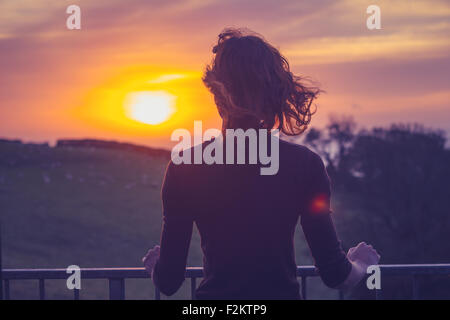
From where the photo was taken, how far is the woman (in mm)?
2109

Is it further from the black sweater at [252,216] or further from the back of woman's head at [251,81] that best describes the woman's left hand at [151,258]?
the back of woman's head at [251,81]

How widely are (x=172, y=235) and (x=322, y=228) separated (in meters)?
0.52

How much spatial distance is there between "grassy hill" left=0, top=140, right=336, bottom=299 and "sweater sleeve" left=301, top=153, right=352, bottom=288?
3466 cm

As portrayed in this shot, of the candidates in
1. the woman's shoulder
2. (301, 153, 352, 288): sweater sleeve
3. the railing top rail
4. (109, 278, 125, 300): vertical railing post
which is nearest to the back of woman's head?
the woman's shoulder

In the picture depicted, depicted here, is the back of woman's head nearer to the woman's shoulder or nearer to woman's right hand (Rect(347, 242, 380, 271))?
the woman's shoulder

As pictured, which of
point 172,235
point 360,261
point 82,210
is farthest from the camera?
point 82,210

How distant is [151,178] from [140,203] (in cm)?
676

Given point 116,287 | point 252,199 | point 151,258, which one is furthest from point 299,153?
point 116,287

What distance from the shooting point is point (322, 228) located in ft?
7.17

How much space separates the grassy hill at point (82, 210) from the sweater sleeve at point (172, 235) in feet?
113

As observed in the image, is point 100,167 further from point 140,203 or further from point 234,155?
point 234,155

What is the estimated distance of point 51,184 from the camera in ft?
190

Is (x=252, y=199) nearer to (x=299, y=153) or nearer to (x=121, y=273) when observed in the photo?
(x=299, y=153)
